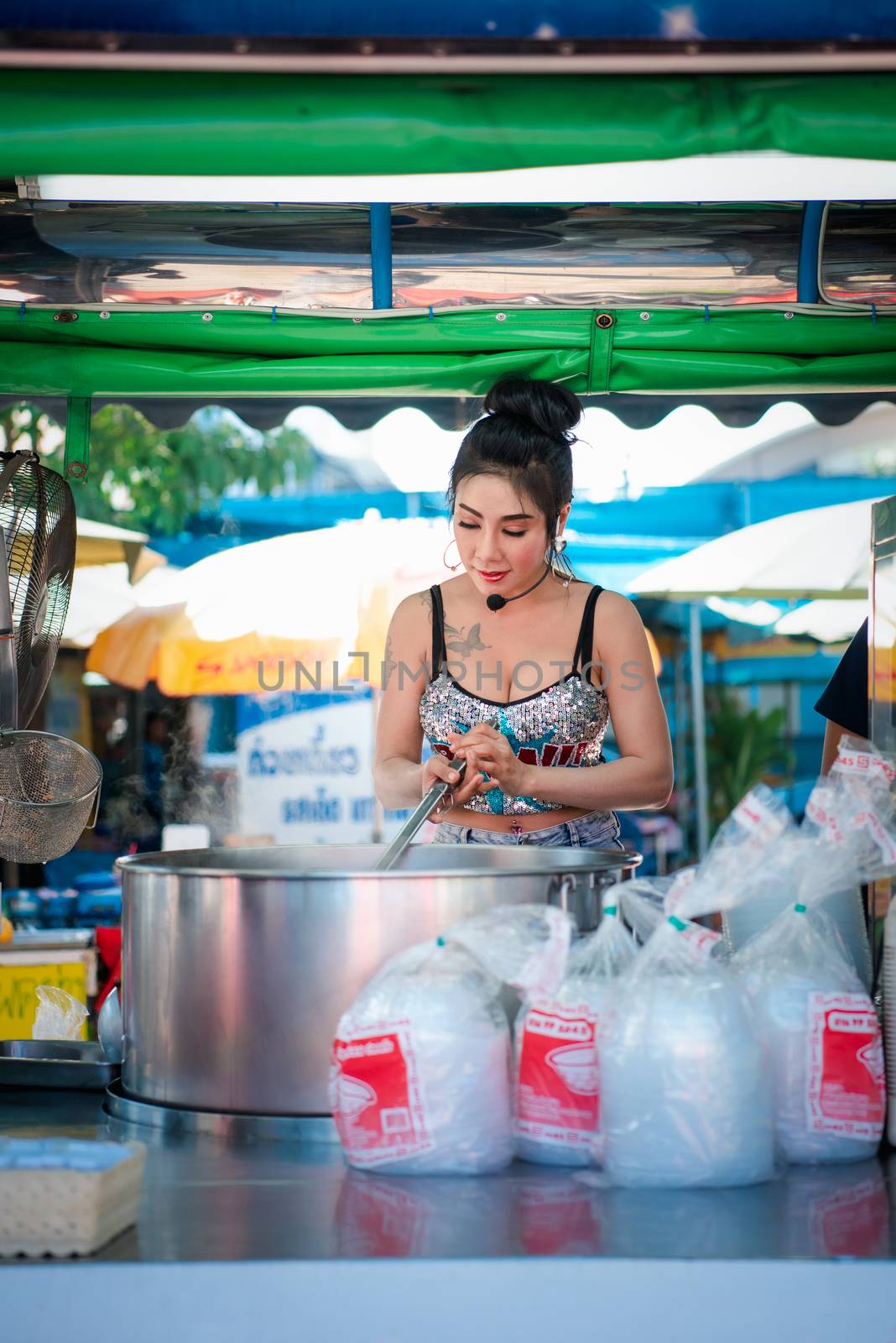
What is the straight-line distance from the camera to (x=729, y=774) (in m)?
5.50

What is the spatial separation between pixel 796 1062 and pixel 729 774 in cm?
450

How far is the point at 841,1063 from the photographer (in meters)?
1.09

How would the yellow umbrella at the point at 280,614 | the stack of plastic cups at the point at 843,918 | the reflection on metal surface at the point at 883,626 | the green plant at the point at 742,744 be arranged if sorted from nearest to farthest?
the stack of plastic cups at the point at 843,918, the reflection on metal surface at the point at 883,626, the yellow umbrella at the point at 280,614, the green plant at the point at 742,744

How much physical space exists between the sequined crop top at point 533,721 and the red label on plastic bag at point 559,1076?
3.12 ft

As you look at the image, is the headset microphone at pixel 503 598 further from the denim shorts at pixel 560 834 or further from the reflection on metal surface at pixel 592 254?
the reflection on metal surface at pixel 592 254

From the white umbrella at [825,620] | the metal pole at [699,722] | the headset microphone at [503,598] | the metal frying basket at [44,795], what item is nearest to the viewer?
the metal frying basket at [44,795]

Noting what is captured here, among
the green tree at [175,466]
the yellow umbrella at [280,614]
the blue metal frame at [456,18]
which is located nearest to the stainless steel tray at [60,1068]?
the blue metal frame at [456,18]

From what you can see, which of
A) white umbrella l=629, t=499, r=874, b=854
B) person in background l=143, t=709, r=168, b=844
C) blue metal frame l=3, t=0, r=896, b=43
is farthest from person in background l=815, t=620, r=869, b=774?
person in background l=143, t=709, r=168, b=844

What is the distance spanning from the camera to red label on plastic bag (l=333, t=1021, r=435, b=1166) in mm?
1029

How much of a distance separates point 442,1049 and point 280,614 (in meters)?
3.82

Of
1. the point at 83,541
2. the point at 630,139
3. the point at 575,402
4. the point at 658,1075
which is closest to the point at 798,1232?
the point at 658,1075

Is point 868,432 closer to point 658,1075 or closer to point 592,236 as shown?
point 592,236

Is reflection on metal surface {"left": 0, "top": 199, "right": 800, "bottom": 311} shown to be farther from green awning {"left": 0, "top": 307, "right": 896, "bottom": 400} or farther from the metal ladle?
the metal ladle

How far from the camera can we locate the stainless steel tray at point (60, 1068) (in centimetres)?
147
